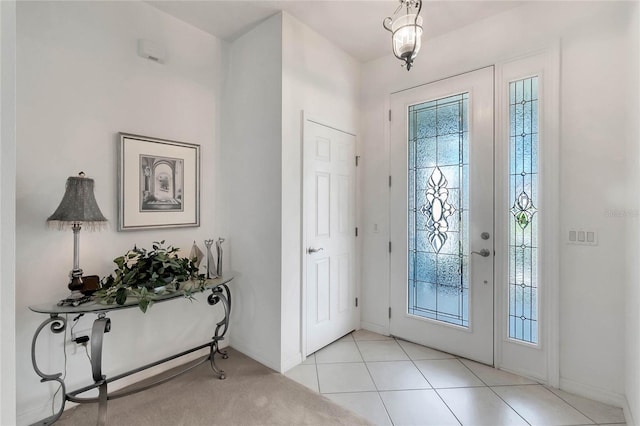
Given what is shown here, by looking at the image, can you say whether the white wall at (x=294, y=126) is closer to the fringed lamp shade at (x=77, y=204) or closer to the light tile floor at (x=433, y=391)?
the light tile floor at (x=433, y=391)

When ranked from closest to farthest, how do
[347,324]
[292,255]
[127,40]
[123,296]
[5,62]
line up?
[5,62] < [123,296] < [127,40] < [292,255] < [347,324]

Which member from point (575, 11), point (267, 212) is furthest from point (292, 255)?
point (575, 11)

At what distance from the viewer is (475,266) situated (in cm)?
254

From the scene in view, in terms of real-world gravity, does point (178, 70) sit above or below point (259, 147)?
above

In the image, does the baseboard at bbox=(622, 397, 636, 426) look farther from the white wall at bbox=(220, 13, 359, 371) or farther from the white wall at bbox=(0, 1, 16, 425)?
the white wall at bbox=(0, 1, 16, 425)

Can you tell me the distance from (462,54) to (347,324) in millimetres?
2856

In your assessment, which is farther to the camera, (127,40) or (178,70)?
(178,70)

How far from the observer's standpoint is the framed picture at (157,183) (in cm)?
222

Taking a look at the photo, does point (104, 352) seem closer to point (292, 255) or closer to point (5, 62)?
point (292, 255)

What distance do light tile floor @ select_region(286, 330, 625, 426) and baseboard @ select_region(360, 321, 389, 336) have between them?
315 millimetres

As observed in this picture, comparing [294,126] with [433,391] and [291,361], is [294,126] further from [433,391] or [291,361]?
[433,391]

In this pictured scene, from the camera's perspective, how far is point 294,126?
2504 millimetres

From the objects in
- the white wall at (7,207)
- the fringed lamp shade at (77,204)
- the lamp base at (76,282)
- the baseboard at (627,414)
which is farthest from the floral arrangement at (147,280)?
the baseboard at (627,414)

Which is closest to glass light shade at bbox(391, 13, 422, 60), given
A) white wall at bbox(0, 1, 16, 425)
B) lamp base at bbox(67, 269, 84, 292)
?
white wall at bbox(0, 1, 16, 425)
